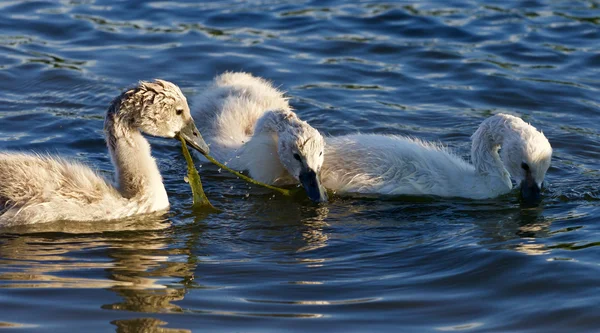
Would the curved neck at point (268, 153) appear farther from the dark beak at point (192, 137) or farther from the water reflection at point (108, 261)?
the water reflection at point (108, 261)

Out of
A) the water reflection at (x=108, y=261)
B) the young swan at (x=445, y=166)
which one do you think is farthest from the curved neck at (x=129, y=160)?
the young swan at (x=445, y=166)

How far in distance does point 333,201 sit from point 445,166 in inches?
40.8

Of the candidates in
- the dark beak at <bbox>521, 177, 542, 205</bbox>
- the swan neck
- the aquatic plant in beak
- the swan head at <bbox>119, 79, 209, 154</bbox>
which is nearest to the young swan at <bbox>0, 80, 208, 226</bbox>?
the swan head at <bbox>119, 79, 209, 154</bbox>

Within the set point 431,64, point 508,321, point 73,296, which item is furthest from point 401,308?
point 431,64

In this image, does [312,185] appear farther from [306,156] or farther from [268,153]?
[268,153]

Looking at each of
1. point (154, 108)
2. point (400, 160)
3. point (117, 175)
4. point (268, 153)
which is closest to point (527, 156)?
point (400, 160)

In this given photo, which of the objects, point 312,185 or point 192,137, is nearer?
point 192,137

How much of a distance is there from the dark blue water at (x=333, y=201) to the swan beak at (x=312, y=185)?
13 cm

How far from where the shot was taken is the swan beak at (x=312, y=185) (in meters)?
8.49

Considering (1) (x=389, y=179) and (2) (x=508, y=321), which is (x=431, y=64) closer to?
(1) (x=389, y=179)

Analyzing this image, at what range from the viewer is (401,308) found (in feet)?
21.1

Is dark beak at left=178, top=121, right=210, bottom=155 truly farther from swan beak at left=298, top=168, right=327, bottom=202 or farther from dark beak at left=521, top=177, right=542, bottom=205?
dark beak at left=521, top=177, right=542, bottom=205

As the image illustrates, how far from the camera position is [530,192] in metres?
8.67

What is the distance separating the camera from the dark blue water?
6.43 m
